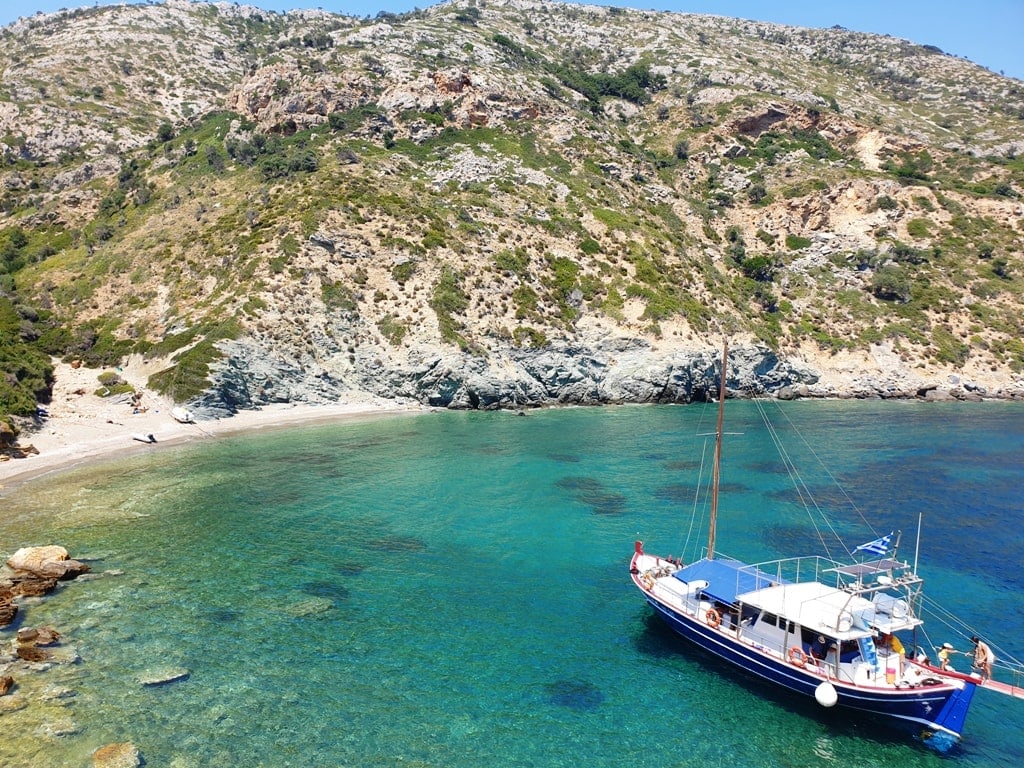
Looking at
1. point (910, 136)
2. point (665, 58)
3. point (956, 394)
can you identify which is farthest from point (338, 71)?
point (910, 136)

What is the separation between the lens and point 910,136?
136m

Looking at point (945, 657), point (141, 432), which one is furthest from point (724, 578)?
point (141, 432)

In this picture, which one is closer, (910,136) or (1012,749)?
(1012,749)

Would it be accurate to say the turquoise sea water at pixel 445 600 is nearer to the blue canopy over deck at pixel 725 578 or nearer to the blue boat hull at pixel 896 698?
the blue boat hull at pixel 896 698

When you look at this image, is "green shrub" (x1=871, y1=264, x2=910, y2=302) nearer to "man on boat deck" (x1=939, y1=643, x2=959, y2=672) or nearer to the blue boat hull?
"man on boat deck" (x1=939, y1=643, x2=959, y2=672)

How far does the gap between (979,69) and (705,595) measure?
227619 millimetres

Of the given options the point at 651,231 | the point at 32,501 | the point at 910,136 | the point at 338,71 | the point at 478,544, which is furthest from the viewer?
the point at 910,136

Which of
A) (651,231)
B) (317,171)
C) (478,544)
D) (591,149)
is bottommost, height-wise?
(478,544)

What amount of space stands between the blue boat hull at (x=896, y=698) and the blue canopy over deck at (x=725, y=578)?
231 centimetres

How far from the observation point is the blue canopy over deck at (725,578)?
940 inches

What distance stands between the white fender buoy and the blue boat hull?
1.27 ft

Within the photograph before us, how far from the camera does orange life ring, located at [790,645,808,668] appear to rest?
20.2 m

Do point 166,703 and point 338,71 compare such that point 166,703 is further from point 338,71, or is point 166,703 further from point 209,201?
point 338,71

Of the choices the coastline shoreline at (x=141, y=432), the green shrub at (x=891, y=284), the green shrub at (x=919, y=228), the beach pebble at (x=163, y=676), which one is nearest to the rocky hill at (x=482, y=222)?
the green shrub at (x=891, y=284)
